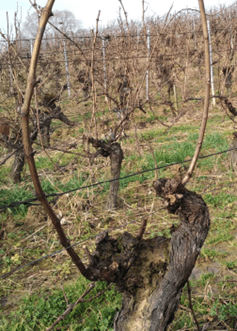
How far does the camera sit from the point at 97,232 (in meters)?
3.83

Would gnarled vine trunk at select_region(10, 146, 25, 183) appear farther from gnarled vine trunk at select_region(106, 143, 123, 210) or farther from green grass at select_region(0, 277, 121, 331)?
green grass at select_region(0, 277, 121, 331)

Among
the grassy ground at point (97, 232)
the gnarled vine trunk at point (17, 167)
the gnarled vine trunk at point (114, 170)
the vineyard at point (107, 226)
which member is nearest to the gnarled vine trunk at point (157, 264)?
the vineyard at point (107, 226)

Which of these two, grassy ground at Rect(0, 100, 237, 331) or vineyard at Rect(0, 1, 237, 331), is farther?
grassy ground at Rect(0, 100, 237, 331)

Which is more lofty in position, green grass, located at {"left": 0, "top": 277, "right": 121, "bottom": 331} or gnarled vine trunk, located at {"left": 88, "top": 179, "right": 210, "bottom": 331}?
gnarled vine trunk, located at {"left": 88, "top": 179, "right": 210, "bottom": 331}

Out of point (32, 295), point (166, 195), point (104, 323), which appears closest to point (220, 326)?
point (104, 323)

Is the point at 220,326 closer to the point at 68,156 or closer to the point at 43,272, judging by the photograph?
the point at 43,272

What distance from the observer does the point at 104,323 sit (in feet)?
7.75

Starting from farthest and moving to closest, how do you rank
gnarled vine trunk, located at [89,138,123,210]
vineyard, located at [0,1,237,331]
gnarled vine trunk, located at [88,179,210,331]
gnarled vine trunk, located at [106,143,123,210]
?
gnarled vine trunk, located at [106,143,123,210] < gnarled vine trunk, located at [89,138,123,210] < vineyard, located at [0,1,237,331] < gnarled vine trunk, located at [88,179,210,331]

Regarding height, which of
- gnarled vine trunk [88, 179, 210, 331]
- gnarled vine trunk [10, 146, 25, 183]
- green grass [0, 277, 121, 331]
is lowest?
green grass [0, 277, 121, 331]

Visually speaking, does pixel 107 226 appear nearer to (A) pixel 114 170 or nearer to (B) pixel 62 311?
(A) pixel 114 170

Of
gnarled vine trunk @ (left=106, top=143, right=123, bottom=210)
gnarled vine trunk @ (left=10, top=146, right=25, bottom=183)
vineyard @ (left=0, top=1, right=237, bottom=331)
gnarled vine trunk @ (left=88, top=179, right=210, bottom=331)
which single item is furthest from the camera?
gnarled vine trunk @ (left=10, top=146, right=25, bottom=183)

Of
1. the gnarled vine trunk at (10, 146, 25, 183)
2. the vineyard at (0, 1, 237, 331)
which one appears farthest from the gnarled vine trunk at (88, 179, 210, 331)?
the gnarled vine trunk at (10, 146, 25, 183)

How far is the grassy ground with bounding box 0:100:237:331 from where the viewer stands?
247 centimetres

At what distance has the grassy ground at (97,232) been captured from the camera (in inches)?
97.3
